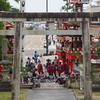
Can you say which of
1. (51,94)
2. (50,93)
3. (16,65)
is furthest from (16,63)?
(50,93)

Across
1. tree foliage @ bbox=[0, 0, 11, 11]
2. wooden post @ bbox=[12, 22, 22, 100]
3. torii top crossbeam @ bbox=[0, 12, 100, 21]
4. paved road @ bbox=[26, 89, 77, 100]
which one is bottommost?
paved road @ bbox=[26, 89, 77, 100]

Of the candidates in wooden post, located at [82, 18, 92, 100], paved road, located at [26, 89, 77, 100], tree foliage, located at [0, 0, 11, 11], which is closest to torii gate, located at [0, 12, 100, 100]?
wooden post, located at [82, 18, 92, 100]

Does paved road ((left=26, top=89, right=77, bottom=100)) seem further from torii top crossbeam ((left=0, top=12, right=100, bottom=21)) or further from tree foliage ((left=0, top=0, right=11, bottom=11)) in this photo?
tree foliage ((left=0, top=0, right=11, bottom=11))

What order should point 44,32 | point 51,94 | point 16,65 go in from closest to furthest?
1. point 16,65
2. point 44,32
3. point 51,94

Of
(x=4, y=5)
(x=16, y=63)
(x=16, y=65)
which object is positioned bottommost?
(x=16, y=65)

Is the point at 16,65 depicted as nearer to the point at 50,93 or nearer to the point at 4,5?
the point at 50,93

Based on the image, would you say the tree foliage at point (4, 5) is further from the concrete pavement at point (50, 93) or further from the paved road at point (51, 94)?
the paved road at point (51, 94)

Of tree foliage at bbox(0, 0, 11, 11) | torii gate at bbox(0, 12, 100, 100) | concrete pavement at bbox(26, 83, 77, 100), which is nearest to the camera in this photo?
torii gate at bbox(0, 12, 100, 100)

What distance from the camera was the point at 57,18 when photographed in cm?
1830

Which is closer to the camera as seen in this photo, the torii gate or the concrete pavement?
the torii gate

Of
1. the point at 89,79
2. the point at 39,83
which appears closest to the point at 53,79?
the point at 39,83

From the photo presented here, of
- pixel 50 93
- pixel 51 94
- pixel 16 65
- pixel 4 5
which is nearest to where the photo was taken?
pixel 16 65

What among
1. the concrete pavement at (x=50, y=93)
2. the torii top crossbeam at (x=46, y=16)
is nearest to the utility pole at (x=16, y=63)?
the torii top crossbeam at (x=46, y=16)

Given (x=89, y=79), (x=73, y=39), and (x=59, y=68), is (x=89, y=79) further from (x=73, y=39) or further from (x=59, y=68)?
(x=73, y=39)
